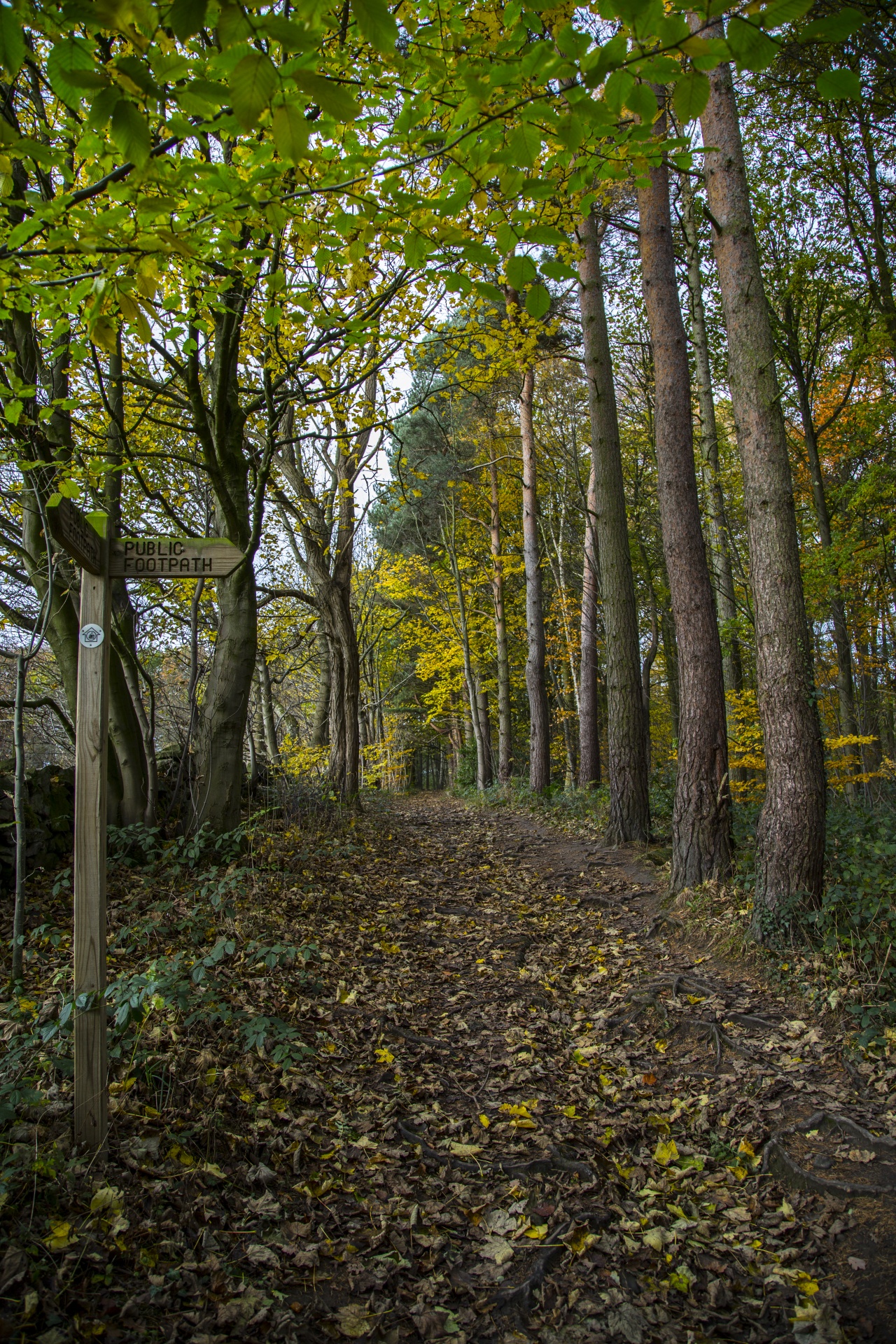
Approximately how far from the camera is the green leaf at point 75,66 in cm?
160

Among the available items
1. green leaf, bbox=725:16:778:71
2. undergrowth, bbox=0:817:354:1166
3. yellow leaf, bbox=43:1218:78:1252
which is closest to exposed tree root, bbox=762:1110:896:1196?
undergrowth, bbox=0:817:354:1166

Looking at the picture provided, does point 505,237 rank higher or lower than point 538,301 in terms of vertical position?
higher

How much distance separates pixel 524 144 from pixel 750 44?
2.24 ft

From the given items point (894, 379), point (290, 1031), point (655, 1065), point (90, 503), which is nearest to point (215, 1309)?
point (290, 1031)

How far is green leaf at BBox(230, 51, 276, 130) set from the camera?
153cm

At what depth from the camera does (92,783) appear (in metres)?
3.04

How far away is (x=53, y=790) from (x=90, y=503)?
10.1 ft

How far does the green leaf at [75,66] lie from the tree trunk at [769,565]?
16.1 ft

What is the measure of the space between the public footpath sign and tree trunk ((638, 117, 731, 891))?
4.81 metres

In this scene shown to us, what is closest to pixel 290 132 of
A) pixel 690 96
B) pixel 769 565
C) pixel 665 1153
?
pixel 690 96

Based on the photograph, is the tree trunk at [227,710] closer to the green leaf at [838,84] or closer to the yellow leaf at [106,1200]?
the yellow leaf at [106,1200]

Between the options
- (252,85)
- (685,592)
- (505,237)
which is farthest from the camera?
(685,592)

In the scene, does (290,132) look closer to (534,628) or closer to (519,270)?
(519,270)

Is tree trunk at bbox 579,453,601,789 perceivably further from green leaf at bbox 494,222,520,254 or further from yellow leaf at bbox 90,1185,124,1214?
yellow leaf at bbox 90,1185,124,1214
